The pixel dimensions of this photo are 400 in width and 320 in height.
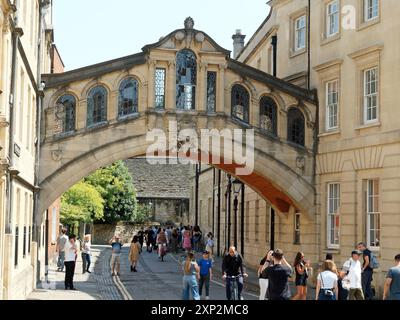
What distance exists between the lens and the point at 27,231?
23328mm

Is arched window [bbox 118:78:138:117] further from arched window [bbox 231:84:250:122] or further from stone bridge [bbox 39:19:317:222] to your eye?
arched window [bbox 231:84:250:122]

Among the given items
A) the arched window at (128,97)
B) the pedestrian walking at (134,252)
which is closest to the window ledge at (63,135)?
the arched window at (128,97)

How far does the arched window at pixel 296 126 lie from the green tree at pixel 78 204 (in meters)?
20.1

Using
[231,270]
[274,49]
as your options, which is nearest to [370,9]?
[274,49]

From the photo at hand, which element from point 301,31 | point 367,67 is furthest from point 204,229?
point 367,67

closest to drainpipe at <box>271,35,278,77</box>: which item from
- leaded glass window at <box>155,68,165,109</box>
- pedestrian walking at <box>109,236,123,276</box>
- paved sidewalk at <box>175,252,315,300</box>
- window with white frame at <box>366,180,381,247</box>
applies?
leaded glass window at <box>155,68,165,109</box>

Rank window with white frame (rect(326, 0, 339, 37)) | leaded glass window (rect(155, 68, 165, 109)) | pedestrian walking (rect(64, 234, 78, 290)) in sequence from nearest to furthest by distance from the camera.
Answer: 1. pedestrian walking (rect(64, 234, 78, 290))
2. leaded glass window (rect(155, 68, 165, 109))
3. window with white frame (rect(326, 0, 339, 37))

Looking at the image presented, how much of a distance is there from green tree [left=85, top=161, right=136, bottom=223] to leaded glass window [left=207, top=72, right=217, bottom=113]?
111ft

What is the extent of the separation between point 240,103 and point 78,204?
22806mm

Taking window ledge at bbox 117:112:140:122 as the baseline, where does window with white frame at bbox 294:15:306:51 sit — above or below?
above

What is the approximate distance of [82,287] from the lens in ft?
85.1

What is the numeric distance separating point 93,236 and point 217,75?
35661mm

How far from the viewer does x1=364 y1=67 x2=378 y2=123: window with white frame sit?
25297 mm

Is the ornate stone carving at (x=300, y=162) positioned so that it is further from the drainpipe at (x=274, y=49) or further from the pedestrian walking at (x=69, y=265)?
the pedestrian walking at (x=69, y=265)
